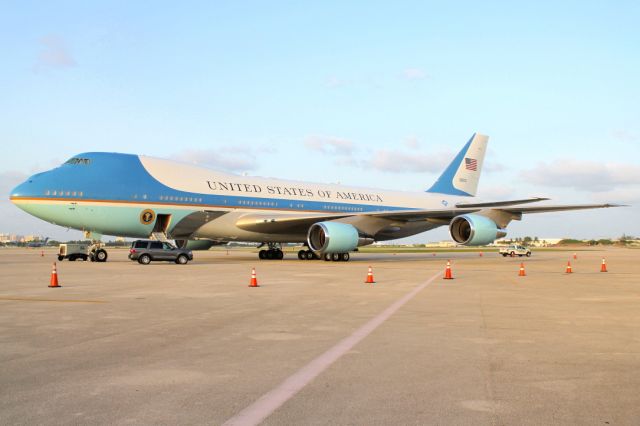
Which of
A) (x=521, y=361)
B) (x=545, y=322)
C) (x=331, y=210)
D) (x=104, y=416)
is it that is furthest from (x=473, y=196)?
(x=104, y=416)

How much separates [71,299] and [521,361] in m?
9.62

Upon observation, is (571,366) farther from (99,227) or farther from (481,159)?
(481,159)

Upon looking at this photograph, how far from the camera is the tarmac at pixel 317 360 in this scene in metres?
4.56

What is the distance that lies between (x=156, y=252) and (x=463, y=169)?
81.5 ft

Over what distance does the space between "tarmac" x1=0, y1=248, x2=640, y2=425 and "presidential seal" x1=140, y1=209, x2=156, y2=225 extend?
14105mm

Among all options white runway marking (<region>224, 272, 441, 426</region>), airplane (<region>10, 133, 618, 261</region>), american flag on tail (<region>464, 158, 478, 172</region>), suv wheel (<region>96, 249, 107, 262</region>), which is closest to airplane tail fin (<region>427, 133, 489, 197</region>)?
american flag on tail (<region>464, 158, 478, 172</region>)

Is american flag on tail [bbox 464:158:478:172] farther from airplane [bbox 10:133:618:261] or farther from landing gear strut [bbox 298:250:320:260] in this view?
landing gear strut [bbox 298:250:320:260]

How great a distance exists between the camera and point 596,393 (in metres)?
5.07

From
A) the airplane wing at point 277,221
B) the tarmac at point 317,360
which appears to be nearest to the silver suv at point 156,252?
the airplane wing at point 277,221

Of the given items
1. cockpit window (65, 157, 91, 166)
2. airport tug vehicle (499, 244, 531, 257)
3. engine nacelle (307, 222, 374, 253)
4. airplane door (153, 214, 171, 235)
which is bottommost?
airport tug vehicle (499, 244, 531, 257)

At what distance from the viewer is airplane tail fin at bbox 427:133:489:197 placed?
140 feet

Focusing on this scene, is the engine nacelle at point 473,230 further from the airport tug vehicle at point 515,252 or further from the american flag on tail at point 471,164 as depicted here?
the airport tug vehicle at point 515,252

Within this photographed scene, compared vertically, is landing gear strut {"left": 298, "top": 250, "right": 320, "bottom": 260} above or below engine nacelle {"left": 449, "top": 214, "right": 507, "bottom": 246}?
below

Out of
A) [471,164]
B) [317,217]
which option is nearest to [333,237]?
[317,217]
